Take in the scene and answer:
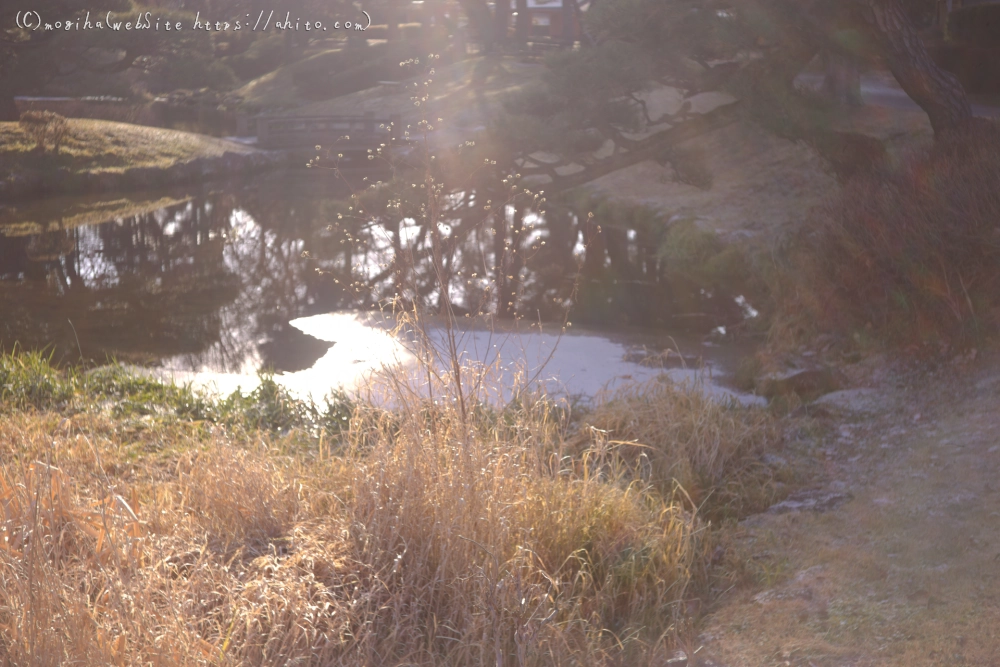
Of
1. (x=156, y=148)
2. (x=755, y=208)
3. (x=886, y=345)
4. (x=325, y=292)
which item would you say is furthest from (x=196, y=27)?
(x=886, y=345)

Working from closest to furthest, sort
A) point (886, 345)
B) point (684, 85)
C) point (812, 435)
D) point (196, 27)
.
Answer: point (812, 435) < point (886, 345) < point (684, 85) < point (196, 27)

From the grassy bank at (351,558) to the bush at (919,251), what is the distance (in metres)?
2.22

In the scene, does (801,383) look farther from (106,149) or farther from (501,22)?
(501,22)

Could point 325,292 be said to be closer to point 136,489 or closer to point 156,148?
point 136,489

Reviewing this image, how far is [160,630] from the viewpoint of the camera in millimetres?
2402

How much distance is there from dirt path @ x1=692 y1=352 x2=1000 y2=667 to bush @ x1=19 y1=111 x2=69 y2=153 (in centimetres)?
1618

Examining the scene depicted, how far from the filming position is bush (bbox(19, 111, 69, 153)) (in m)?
16.3

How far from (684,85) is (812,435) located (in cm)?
684

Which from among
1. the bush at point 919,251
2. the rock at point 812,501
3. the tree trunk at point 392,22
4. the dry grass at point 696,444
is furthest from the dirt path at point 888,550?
the tree trunk at point 392,22

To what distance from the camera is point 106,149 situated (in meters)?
17.3

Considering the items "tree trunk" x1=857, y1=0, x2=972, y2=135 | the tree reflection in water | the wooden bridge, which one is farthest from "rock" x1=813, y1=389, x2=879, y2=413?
the wooden bridge

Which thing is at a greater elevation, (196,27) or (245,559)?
(196,27)

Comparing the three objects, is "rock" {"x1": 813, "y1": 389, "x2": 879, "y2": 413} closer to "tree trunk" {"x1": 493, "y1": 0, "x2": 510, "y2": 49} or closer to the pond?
the pond

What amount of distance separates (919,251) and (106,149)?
1635 cm
